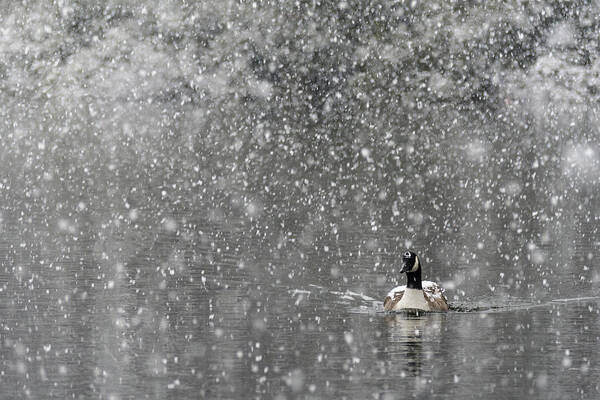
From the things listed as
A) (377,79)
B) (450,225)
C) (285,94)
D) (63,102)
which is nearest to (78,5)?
(63,102)

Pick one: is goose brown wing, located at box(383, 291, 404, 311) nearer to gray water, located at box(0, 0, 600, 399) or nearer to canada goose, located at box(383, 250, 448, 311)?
canada goose, located at box(383, 250, 448, 311)

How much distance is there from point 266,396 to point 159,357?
2.24 metres

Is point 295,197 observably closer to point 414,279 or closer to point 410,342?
point 414,279

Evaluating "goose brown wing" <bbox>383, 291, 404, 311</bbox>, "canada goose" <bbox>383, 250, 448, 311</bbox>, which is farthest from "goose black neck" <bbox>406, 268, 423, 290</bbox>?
"goose brown wing" <bbox>383, 291, 404, 311</bbox>

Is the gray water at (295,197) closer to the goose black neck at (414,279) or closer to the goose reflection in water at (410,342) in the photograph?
the goose reflection in water at (410,342)

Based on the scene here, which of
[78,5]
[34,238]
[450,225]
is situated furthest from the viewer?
[78,5]

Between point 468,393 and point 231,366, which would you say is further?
point 231,366

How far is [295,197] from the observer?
121ft

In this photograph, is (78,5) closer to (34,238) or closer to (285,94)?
(285,94)

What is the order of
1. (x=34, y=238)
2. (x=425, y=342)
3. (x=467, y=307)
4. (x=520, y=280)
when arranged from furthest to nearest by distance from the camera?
(x=34, y=238) → (x=520, y=280) → (x=467, y=307) → (x=425, y=342)

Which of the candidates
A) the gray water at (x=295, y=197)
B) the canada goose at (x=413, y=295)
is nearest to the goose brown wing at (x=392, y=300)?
the canada goose at (x=413, y=295)

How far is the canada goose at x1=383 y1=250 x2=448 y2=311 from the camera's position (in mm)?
18422

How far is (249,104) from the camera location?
8925 centimetres

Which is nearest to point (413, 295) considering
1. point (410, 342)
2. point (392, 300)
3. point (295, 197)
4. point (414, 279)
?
point (414, 279)
